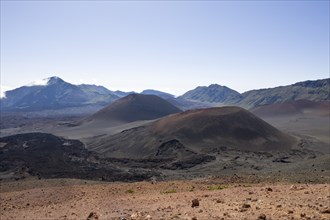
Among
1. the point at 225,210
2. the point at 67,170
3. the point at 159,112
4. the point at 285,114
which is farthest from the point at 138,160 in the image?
the point at 285,114

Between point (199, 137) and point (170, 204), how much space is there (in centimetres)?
4328

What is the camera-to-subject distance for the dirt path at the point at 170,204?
36.1 ft

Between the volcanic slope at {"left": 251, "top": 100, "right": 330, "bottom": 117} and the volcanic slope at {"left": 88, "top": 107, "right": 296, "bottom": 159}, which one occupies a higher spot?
the volcanic slope at {"left": 251, "top": 100, "right": 330, "bottom": 117}

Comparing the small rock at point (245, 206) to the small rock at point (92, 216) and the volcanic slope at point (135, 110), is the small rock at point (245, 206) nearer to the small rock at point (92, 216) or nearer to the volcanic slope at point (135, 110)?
the small rock at point (92, 216)

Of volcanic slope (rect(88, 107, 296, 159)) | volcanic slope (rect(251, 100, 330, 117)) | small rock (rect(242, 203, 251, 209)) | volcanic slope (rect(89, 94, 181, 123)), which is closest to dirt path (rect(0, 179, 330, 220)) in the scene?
small rock (rect(242, 203, 251, 209))

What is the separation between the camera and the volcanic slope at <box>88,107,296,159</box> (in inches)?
2108

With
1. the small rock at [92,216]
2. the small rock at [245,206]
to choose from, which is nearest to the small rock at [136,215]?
the small rock at [92,216]

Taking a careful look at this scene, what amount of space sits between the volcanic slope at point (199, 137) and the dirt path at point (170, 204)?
104 ft

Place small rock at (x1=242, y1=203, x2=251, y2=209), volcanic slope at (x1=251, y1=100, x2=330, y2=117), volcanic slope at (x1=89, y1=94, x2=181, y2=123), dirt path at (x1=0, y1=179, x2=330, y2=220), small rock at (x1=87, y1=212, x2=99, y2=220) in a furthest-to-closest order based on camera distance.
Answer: volcanic slope at (x1=251, y1=100, x2=330, y2=117) → volcanic slope at (x1=89, y1=94, x2=181, y2=123) → small rock at (x1=87, y1=212, x2=99, y2=220) → small rock at (x1=242, y1=203, x2=251, y2=209) → dirt path at (x1=0, y1=179, x2=330, y2=220)

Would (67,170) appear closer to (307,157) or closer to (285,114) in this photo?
(307,157)

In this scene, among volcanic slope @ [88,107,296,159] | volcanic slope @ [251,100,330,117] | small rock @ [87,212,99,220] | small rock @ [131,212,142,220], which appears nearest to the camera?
small rock @ [131,212,142,220]

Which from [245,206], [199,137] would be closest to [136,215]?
[245,206]

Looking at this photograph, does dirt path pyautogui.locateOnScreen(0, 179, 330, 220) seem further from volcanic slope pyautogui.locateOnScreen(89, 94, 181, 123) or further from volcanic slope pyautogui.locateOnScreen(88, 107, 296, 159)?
volcanic slope pyautogui.locateOnScreen(89, 94, 181, 123)

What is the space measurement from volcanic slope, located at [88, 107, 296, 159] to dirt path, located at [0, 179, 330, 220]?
31675mm
